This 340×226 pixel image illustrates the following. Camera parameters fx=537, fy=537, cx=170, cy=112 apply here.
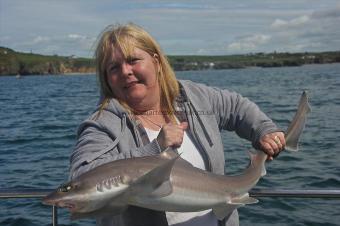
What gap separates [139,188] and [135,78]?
3.07ft

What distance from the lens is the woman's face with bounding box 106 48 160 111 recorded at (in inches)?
142

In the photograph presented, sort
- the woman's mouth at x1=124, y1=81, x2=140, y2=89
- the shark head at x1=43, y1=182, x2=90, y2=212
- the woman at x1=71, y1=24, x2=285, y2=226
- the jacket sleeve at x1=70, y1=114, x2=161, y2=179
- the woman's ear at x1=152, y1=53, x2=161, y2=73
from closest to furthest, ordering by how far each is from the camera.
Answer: the shark head at x1=43, y1=182, x2=90, y2=212, the jacket sleeve at x1=70, y1=114, x2=161, y2=179, the woman at x1=71, y1=24, x2=285, y2=226, the woman's mouth at x1=124, y1=81, x2=140, y2=89, the woman's ear at x1=152, y1=53, x2=161, y2=73

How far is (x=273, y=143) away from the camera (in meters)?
3.84

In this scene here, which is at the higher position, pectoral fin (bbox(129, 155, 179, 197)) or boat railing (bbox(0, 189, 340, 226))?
pectoral fin (bbox(129, 155, 179, 197))

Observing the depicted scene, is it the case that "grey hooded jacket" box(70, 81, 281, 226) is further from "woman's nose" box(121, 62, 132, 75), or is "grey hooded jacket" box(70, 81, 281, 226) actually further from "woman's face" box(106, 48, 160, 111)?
"woman's nose" box(121, 62, 132, 75)

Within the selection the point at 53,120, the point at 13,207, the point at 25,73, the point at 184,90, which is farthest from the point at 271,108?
the point at 25,73

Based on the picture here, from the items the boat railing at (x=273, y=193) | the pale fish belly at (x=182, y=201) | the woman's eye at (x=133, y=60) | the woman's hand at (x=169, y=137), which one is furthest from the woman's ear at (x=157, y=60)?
the boat railing at (x=273, y=193)

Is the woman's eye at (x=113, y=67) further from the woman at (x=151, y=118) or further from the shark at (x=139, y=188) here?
the shark at (x=139, y=188)

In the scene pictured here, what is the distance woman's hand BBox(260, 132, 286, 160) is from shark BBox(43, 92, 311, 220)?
1.89 ft

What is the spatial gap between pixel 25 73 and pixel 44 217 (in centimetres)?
19013

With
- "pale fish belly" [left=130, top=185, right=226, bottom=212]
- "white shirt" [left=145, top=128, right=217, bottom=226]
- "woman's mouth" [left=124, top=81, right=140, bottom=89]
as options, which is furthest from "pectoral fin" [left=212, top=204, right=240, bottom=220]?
"woman's mouth" [left=124, top=81, right=140, bottom=89]

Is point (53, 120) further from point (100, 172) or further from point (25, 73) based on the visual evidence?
point (25, 73)

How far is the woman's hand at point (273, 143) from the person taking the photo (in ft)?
12.6

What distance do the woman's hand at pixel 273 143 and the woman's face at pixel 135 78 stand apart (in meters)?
0.84
